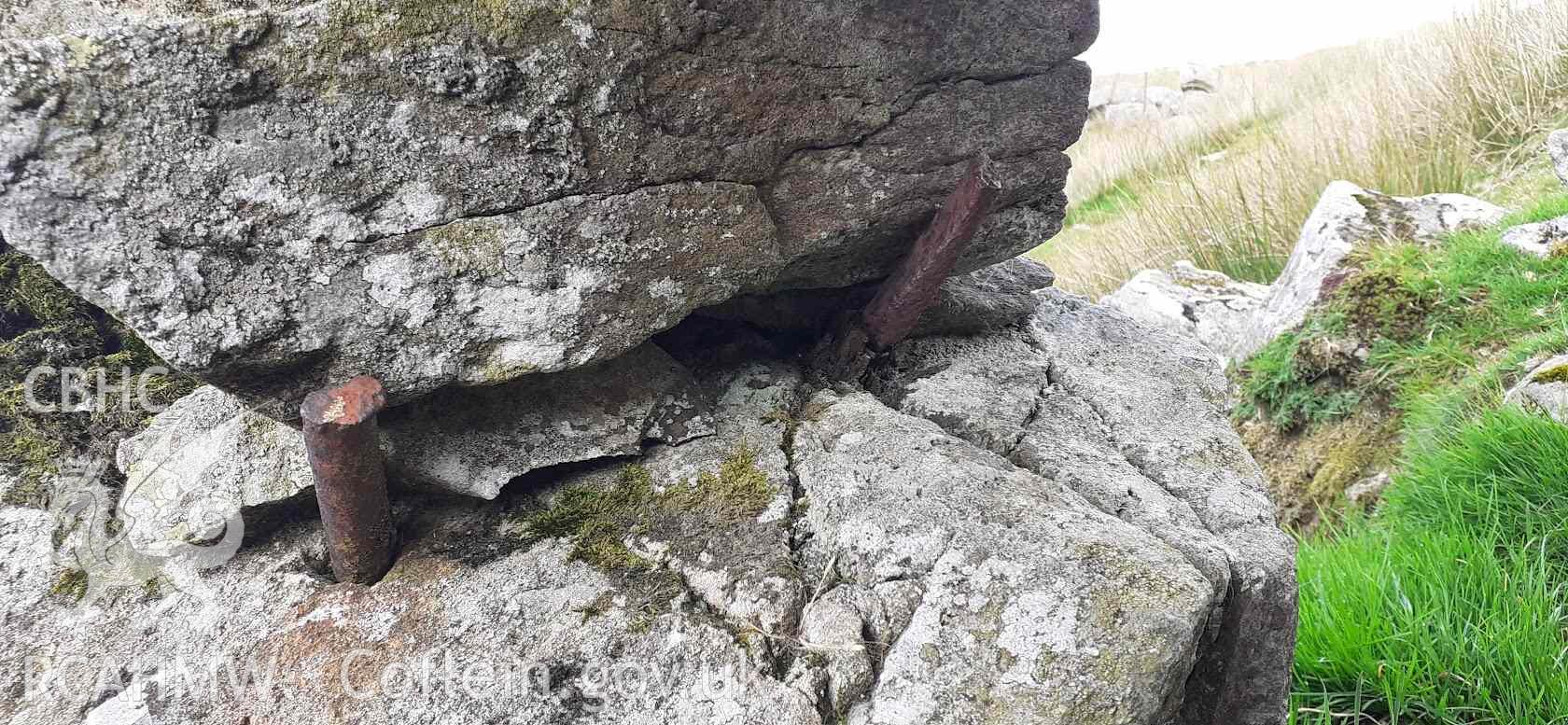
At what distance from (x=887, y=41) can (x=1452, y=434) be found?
10.9ft

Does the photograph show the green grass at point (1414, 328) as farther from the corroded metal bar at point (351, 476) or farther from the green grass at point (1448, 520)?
the corroded metal bar at point (351, 476)

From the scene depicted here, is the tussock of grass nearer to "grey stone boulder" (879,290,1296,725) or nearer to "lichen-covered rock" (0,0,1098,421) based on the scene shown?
"grey stone boulder" (879,290,1296,725)

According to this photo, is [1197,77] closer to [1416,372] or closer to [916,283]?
[1416,372]

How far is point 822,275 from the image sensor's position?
234 cm

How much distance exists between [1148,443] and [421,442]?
1735 mm

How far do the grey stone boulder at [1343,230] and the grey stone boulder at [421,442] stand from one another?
434 cm

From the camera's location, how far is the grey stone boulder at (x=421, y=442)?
1.92 m

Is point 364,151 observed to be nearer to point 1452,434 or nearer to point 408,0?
point 408,0

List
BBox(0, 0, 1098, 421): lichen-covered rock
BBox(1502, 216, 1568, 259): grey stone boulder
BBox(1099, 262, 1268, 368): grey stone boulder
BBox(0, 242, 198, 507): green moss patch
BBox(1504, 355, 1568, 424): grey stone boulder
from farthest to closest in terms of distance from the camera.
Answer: BBox(1099, 262, 1268, 368): grey stone boulder
BBox(1502, 216, 1568, 259): grey stone boulder
BBox(1504, 355, 1568, 424): grey stone boulder
BBox(0, 242, 198, 507): green moss patch
BBox(0, 0, 1098, 421): lichen-covered rock

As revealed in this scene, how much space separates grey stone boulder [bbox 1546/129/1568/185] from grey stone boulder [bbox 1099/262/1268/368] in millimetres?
1601

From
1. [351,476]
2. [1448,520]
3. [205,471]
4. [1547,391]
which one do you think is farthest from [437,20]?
[1547,391]

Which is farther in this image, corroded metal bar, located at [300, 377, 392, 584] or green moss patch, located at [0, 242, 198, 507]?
green moss patch, located at [0, 242, 198, 507]

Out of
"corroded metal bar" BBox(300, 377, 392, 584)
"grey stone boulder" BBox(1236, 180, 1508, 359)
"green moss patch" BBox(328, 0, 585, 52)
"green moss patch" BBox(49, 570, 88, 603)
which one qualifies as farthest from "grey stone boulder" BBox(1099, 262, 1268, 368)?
"green moss patch" BBox(49, 570, 88, 603)

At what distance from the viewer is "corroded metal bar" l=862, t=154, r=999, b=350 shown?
2041mm
